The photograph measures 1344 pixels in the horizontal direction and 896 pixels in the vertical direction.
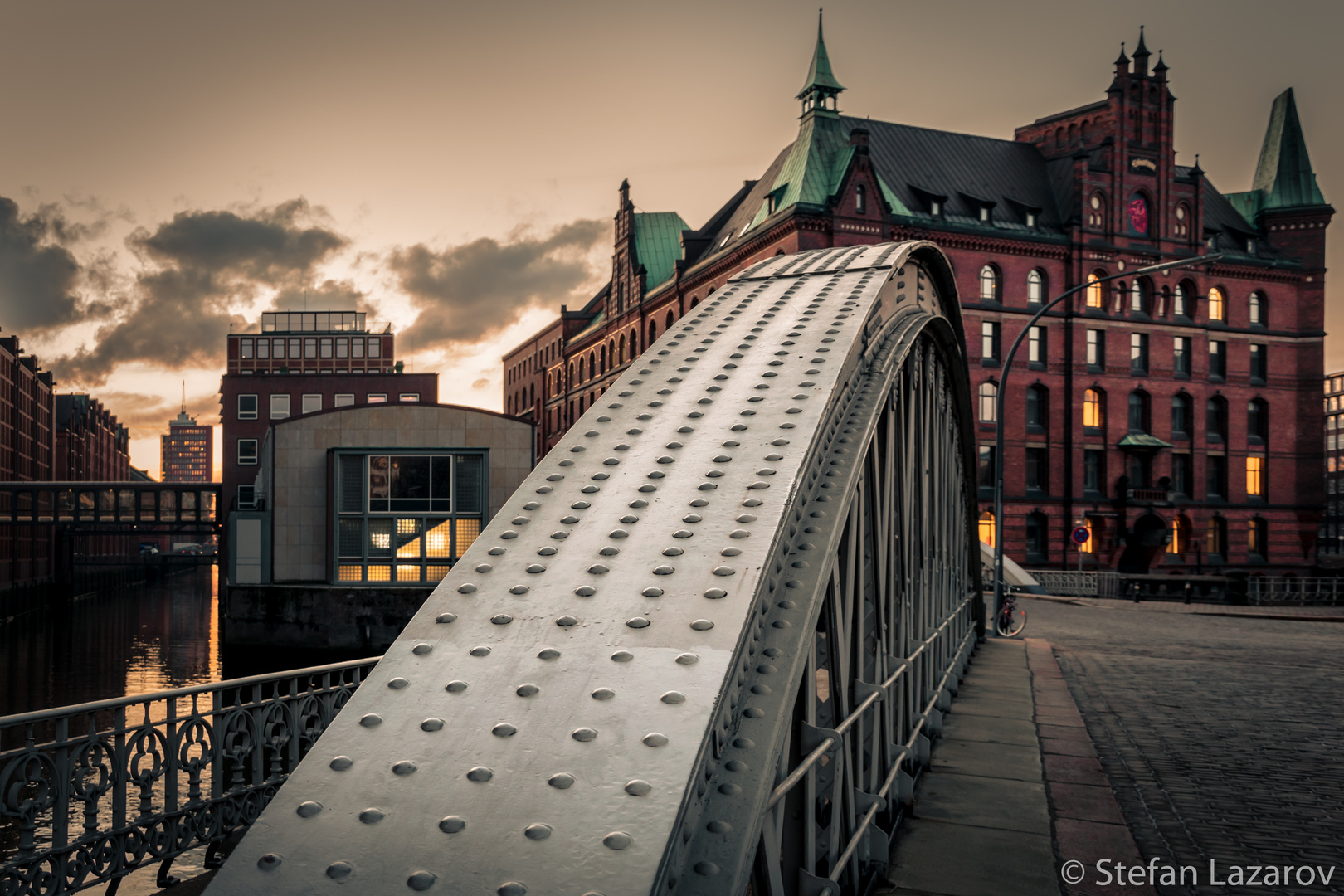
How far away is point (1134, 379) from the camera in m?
49.5

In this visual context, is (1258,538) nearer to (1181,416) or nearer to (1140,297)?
(1181,416)

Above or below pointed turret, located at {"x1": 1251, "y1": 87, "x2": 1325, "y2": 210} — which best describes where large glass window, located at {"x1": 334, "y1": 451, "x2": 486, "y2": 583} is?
below

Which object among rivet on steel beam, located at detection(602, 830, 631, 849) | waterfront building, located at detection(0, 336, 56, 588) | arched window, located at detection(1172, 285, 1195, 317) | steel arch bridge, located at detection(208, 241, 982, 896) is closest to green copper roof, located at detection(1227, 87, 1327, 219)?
arched window, located at detection(1172, 285, 1195, 317)

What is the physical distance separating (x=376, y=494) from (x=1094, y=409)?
33.9 metres

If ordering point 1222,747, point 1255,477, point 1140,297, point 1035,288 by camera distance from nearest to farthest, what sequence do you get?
point 1222,747
point 1035,288
point 1140,297
point 1255,477

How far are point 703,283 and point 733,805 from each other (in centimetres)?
5031

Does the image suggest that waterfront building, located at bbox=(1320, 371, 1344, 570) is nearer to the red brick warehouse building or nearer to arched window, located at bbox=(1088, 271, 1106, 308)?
the red brick warehouse building

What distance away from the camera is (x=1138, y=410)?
165ft

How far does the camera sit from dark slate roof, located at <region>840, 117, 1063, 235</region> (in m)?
48.6

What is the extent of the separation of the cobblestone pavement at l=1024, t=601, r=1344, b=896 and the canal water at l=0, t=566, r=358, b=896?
20.6 ft

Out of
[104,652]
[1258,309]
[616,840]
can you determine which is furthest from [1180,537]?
[616,840]

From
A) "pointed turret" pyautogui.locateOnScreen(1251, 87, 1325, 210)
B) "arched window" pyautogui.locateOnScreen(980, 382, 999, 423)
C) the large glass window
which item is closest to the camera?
the large glass window

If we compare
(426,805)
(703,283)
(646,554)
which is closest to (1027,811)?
(646,554)

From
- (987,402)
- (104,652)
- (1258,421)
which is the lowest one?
(104,652)
